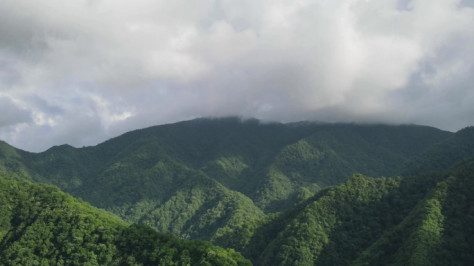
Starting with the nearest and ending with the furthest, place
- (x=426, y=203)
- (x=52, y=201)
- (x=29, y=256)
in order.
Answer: (x=29, y=256) → (x=52, y=201) → (x=426, y=203)

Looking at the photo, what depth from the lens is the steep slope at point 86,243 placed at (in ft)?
260

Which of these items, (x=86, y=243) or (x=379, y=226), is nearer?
(x=86, y=243)

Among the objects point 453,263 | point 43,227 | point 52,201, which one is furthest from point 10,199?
point 453,263

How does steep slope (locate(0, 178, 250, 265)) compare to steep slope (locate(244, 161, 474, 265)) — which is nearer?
steep slope (locate(0, 178, 250, 265))

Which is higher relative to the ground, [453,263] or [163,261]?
[163,261]

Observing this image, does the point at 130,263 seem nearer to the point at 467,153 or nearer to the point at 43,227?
the point at 43,227

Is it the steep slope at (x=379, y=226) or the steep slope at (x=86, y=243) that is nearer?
the steep slope at (x=86, y=243)

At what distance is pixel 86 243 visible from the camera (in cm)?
8500

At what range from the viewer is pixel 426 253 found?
101 metres

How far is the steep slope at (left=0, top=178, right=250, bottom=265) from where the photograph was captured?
260 ft

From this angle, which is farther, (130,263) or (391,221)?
(391,221)

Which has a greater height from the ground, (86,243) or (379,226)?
(86,243)

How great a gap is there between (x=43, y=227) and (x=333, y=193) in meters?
94.7

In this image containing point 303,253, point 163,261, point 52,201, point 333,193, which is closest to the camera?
point 163,261
